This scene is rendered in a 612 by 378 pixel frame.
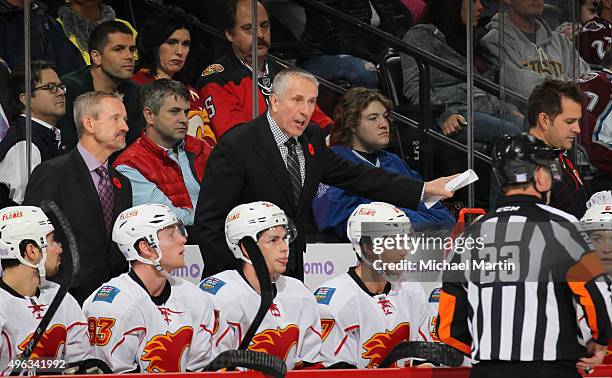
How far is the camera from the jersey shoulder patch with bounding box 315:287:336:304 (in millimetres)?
5449

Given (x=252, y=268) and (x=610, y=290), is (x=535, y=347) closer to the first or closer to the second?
(x=610, y=290)

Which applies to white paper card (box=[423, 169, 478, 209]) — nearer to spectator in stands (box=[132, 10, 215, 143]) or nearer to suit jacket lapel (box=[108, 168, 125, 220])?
spectator in stands (box=[132, 10, 215, 143])

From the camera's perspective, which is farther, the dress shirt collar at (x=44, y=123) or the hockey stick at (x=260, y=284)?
the dress shirt collar at (x=44, y=123)

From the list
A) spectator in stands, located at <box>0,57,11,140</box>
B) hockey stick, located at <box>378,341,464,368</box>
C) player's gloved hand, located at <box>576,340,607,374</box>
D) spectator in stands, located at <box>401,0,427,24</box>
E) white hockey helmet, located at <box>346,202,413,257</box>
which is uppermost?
spectator in stands, located at <box>401,0,427,24</box>

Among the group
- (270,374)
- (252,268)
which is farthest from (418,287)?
(270,374)

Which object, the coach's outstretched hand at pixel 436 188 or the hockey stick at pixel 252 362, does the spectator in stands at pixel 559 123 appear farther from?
the hockey stick at pixel 252 362

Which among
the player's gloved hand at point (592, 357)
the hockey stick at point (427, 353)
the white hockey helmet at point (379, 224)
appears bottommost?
the hockey stick at point (427, 353)

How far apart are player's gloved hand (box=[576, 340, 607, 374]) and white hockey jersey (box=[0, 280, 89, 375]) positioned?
5.78ft

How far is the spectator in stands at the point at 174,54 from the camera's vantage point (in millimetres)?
6402

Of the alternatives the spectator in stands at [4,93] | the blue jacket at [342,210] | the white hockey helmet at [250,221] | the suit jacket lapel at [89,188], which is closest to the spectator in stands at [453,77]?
the blue jacket at [342,210]

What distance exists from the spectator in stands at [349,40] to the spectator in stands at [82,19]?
0.85 metres

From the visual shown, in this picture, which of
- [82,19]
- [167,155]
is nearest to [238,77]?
[167,155]

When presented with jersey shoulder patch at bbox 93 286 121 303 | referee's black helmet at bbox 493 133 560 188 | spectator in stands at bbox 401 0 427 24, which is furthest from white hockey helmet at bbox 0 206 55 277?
spectator in stands at bbox 401 0 427 24

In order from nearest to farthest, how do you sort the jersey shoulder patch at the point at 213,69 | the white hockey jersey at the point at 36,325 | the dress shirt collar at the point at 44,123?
the white hockey jersey at the point at 36,325 → the dress shirt collar at the point at 44,123 → the jersey shoulder patch at the point at 213,69
